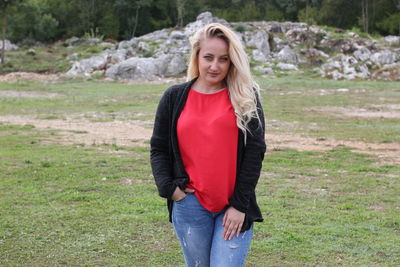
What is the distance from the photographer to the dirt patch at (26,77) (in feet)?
104

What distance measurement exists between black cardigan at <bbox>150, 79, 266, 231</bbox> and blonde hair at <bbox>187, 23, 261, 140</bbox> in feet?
0.22

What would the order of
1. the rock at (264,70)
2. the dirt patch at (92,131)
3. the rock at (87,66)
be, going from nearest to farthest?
the dirt patch at (92,131) < the rock at (264,70) < the rock at (87,66)

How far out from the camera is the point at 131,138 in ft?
44.9

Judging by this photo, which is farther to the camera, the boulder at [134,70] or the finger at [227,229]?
the boulder at [134,70]

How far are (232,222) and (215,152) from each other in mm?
372

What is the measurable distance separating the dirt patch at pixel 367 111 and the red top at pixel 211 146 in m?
15.7

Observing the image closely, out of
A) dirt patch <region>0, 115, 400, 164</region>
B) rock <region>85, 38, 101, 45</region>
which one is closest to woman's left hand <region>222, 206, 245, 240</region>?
dirt patch <region>0, 115, 400, 164</region>

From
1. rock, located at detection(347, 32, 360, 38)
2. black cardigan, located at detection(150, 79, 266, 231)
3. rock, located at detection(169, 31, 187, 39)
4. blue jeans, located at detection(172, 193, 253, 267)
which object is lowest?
rock, located at detection(347, 32, 360, 38)

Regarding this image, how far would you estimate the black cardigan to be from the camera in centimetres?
298

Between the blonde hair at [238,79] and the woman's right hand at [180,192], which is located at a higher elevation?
the blonde hair at [238,79]

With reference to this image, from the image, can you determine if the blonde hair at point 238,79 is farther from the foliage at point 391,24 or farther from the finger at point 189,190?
the foliage at point 391,24

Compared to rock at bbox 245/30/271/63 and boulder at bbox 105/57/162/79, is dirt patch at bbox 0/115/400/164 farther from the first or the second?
rock at bbox 245/30/271/63

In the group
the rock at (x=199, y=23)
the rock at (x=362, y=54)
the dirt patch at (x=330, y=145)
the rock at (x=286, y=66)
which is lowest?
the rock at (x=286, y=66)

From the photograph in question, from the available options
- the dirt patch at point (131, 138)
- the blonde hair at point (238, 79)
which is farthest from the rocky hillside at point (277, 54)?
the blonde hair at point (238, 79)
